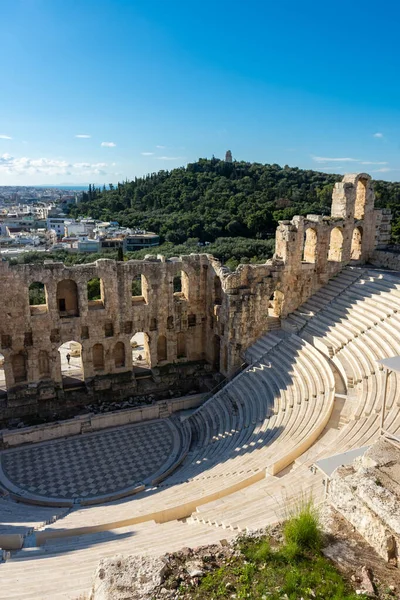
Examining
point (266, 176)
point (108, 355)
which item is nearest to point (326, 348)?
point (108, 355)

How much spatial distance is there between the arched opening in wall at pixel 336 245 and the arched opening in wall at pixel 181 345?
9911mm

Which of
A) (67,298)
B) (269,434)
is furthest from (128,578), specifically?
(67,298)

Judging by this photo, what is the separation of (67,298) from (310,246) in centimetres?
1388

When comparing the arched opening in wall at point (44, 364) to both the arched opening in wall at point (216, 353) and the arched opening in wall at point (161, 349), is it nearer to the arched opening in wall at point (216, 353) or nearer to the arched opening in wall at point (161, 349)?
the arched opening in wall at point (161, 349)

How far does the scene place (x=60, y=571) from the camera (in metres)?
9.51

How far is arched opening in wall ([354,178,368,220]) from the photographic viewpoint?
26391 mm

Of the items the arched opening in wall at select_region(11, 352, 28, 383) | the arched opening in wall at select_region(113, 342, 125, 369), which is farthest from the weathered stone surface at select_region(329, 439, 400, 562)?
the arched opening in wall at select_region(11, 352, 28, 383)

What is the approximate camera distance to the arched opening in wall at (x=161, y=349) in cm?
2580

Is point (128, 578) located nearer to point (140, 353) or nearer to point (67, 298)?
point (67, 298)

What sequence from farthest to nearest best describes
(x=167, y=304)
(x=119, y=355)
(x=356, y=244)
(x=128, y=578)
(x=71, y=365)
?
(x=356, y=244) < (x=71, y=365) < (x=119, y=355) < (x=167, y=304) < (x=128, y=578)

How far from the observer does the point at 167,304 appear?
82.0 feet

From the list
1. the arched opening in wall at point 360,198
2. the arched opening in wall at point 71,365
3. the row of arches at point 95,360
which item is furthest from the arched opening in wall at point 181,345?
the arched opening in wall at point 360,198

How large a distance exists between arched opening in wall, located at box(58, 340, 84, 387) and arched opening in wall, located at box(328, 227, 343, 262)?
16.0 m

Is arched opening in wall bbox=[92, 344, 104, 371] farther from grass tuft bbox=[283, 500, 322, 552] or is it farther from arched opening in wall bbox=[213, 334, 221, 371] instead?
grass tuft bbox=[283, 500, 322, 552]
